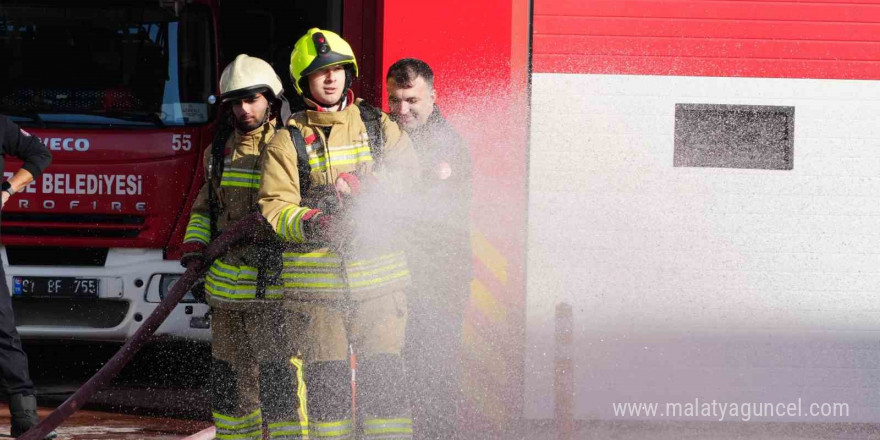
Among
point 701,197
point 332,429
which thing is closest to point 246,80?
point 332,429

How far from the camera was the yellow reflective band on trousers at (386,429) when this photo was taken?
13.6ft

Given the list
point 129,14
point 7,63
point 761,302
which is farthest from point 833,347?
point 7,63

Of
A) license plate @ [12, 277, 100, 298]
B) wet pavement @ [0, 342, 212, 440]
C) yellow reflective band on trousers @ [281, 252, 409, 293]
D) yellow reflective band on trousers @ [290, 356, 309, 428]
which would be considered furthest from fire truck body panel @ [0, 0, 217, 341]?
yellow reflective band on trousers @ [281, 252, 409, 293]

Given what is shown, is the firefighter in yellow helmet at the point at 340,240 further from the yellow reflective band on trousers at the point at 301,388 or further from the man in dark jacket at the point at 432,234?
the man in dark jacket at the point at 432,234

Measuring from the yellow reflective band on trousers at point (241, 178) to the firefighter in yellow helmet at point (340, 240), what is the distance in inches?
18.6

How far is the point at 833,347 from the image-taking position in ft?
22.6

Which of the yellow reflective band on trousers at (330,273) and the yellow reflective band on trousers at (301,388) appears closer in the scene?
the yellow reflective band on trousers at (330,273)

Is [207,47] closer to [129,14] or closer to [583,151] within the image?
[129,14]

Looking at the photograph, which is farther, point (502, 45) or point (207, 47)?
point (207, 47)

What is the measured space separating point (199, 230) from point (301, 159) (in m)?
0.82

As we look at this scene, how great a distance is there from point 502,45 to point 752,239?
74.7 inches

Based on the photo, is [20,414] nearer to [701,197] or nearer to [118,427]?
[118,427]

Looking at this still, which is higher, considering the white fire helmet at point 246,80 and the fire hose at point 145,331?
the white fire helmet at point 246,80

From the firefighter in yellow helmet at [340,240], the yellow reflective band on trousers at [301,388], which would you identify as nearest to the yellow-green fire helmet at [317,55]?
the firefighter in yellow helmet at [340,240]
